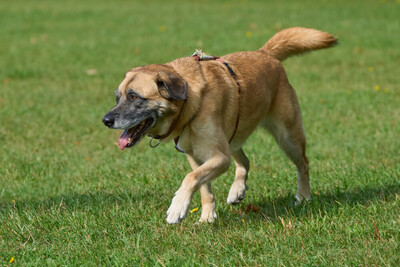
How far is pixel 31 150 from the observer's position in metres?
7.69

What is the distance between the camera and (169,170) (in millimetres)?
6598

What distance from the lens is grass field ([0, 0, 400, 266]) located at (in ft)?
14.1

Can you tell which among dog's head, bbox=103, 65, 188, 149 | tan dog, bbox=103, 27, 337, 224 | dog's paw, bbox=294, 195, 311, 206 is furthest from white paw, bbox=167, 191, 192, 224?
dog's paw, bbox=294, 195, 311, 206

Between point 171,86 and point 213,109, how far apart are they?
463mm

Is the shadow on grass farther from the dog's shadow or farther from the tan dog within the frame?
the tan dog

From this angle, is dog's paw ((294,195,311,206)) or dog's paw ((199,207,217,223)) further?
dog's paw ((294,195,311,206))

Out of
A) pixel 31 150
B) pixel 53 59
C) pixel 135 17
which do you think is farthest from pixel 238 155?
pixel 135 17

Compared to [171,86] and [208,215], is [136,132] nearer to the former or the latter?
[171,86]

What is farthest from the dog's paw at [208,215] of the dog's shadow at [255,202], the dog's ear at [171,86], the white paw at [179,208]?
the dog's ear at [171,86]

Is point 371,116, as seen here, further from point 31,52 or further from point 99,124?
point 31,52

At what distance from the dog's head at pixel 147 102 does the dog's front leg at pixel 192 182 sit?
0.43 m

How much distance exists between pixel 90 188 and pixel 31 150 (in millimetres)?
1960

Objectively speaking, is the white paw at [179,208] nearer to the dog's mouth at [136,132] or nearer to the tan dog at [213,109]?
the tan dog at [213,109]

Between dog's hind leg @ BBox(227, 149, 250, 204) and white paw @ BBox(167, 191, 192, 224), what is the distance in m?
1.10
